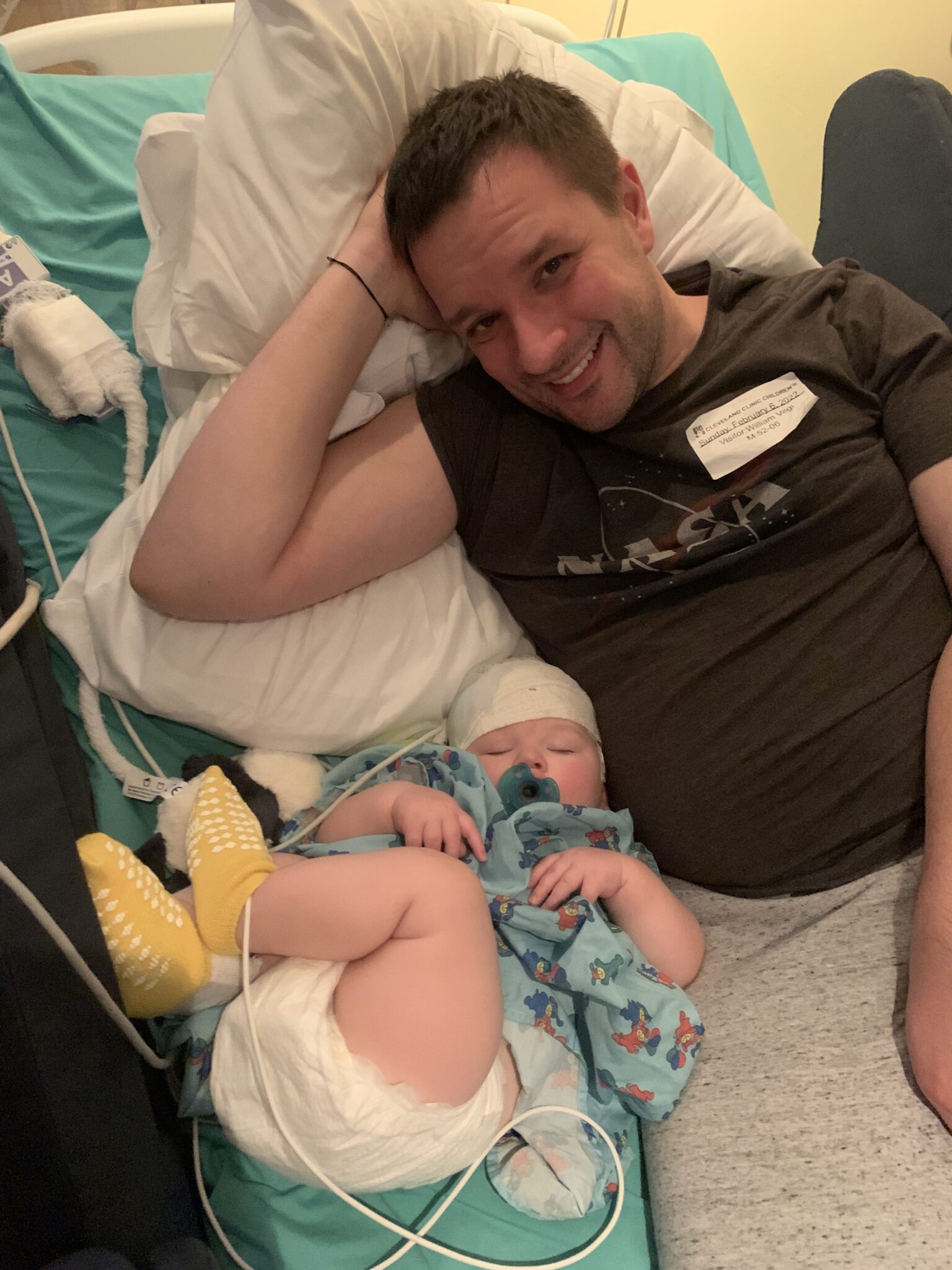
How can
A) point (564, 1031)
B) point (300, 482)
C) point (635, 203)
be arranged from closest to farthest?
1. point (564, 1031)
2. point (300, 482)
3. point (635, 203)

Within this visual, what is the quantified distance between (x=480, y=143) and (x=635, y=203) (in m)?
0.29

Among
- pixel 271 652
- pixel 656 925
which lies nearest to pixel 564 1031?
pixel 656 925

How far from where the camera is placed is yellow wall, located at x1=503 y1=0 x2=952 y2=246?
2.19 meters

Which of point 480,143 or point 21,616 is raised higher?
point 480,143

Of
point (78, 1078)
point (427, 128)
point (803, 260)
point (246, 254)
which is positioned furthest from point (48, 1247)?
point (803, 260)

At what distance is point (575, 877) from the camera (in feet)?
3.33

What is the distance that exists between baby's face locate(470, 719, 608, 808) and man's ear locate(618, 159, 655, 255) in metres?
0.69

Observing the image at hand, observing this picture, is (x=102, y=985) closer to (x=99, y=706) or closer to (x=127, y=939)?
(x=127, y=939)

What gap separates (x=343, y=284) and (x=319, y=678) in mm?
542

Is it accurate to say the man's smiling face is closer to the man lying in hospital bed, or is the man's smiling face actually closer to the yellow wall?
the man lying in hospital bed

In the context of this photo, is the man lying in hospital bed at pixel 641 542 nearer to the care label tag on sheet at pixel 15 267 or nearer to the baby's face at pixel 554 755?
the baby's face at pixel 554 755

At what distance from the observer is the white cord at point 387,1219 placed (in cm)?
83

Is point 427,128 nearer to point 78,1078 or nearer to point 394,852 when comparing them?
point 394,852

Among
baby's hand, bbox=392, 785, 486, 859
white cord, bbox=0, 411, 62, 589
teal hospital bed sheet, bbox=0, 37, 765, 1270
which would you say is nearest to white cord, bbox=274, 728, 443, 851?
baby's hand, bbox=392, 785, 486, 859
